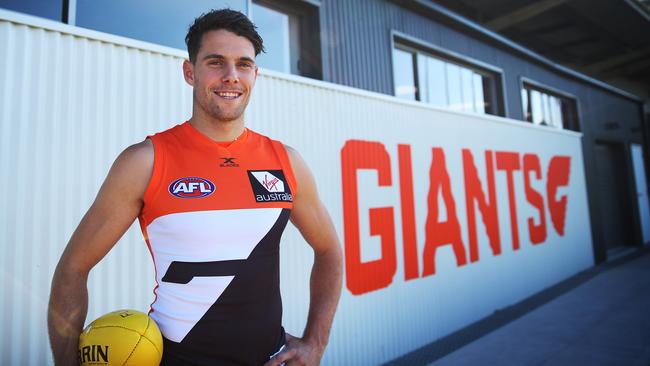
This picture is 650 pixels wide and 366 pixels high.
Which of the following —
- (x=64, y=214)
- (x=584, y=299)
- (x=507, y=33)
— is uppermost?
(x=507, y=33)

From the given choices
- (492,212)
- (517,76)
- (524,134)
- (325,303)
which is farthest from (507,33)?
(325,303)

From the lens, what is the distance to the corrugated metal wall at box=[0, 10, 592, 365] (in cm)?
276

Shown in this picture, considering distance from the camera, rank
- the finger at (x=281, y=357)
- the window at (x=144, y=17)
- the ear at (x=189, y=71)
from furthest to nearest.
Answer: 1. the window at (x=144, y=17)
2. the ear at (x=189, y=71)
3. the finger at (x=281, y=357)

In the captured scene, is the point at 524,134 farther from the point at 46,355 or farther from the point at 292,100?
the point at 46,355

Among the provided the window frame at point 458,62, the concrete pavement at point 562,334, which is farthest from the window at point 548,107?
the concrete pavement at point 562,334

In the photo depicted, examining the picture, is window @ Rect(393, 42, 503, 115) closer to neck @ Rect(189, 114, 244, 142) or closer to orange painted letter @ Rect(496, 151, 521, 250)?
orange painted letter @ Rect(496, 151, 521, 250)

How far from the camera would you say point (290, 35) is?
207 inches

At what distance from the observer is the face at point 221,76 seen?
64.0 inches

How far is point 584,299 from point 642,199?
31.5 ft

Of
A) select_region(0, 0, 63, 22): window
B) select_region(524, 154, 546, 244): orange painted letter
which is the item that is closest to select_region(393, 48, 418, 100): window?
select_region(524, 154, 546, 244): orange painted letter

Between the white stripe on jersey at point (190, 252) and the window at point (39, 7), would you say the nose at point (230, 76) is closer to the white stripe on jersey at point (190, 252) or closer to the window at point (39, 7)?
the white stripe on jersey at point (190, 252)

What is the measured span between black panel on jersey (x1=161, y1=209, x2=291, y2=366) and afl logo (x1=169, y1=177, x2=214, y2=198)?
0.89ft

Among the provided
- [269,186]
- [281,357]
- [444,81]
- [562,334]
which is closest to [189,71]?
[269,186]

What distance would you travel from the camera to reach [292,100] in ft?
14.5
